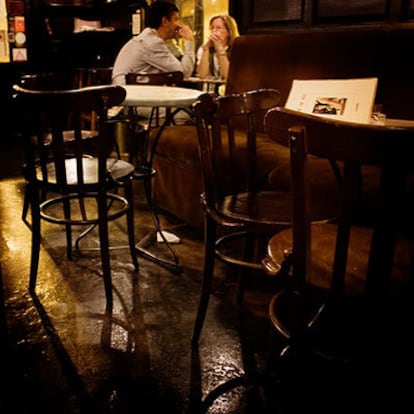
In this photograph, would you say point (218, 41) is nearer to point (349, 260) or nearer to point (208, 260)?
point (208, 260)

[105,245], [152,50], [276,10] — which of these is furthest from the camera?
[152,50]

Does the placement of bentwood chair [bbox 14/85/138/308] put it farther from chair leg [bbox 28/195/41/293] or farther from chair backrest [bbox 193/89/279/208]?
chair backrest [bbox 193/89/279/208]

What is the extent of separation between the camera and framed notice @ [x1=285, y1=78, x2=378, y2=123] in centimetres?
179

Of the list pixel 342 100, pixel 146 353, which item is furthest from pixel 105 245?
pixel 342 100

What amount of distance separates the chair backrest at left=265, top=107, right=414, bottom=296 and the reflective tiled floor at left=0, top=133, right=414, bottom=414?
23 centimetres

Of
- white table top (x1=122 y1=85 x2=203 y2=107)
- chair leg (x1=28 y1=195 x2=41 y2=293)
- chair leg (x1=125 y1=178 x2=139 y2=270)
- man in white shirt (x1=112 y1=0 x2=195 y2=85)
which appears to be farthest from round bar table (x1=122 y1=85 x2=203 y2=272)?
man in white shirt (x1=112 y1=0 x2=195 y2=85)

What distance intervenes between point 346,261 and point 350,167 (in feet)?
0.66

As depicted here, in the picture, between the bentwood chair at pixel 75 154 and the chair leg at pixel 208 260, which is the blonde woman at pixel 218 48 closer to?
the bentwood chair at pixel 75 154

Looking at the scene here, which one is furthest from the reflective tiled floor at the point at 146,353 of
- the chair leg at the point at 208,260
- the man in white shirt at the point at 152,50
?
the man in white shirt at the point at 152,50

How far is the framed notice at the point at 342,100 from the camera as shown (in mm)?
1785

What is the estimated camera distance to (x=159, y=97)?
8.06 feet

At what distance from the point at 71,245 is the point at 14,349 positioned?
0.94 metres

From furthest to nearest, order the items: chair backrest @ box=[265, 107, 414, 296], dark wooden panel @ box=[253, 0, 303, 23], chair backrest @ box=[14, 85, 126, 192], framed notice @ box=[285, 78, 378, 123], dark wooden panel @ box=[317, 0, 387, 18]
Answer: dark wooden panel @ box=[253, 0, 303, 23], dark wooden panel @ box=[317, 0, 387, 18], chair backrest @ box=[14, 85, 126, 192], framed notice @ box=[285, 78, 378, 123], chair backrest @ box=[265, 107, 414, 296]

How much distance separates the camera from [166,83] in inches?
126
